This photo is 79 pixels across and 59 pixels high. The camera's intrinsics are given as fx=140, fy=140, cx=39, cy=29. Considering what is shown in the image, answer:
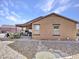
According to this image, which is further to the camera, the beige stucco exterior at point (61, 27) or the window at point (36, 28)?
the window at point (36, 28)

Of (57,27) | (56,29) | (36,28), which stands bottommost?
(56,29)

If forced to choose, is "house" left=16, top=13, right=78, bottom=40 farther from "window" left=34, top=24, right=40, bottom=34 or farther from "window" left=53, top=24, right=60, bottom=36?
"window" left=34, top=24, right=40, bottom=34

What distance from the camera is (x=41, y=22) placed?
21.8m

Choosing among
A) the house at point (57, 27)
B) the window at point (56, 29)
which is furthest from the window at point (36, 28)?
the window at point (56, 29)

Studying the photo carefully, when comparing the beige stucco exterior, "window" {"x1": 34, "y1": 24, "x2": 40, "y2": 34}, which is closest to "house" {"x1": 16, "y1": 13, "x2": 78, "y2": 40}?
the beige stucco exterior

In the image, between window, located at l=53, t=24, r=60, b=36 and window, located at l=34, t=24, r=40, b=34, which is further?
window, located at l=34, t=24, r=40, b=34

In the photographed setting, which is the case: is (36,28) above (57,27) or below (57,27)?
below

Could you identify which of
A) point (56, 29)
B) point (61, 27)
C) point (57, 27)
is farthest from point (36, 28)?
point (61, 27)

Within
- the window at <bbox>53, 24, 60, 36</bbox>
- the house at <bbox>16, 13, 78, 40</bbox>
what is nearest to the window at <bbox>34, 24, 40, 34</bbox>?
the house at <bbox>16, 13, 78, 40</bbox>

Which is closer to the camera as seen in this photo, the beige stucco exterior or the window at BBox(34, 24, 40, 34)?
the beige stucco exterior

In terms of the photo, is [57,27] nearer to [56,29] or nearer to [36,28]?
[56,29]

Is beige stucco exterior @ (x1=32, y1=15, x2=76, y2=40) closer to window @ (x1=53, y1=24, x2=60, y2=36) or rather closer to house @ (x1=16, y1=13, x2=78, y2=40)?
house @ (x1=16, y1=13, x2=78, y2=40)

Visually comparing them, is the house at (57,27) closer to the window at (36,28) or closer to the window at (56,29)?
the window at (56,29)

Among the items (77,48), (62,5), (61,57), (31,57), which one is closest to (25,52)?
(31,57)
